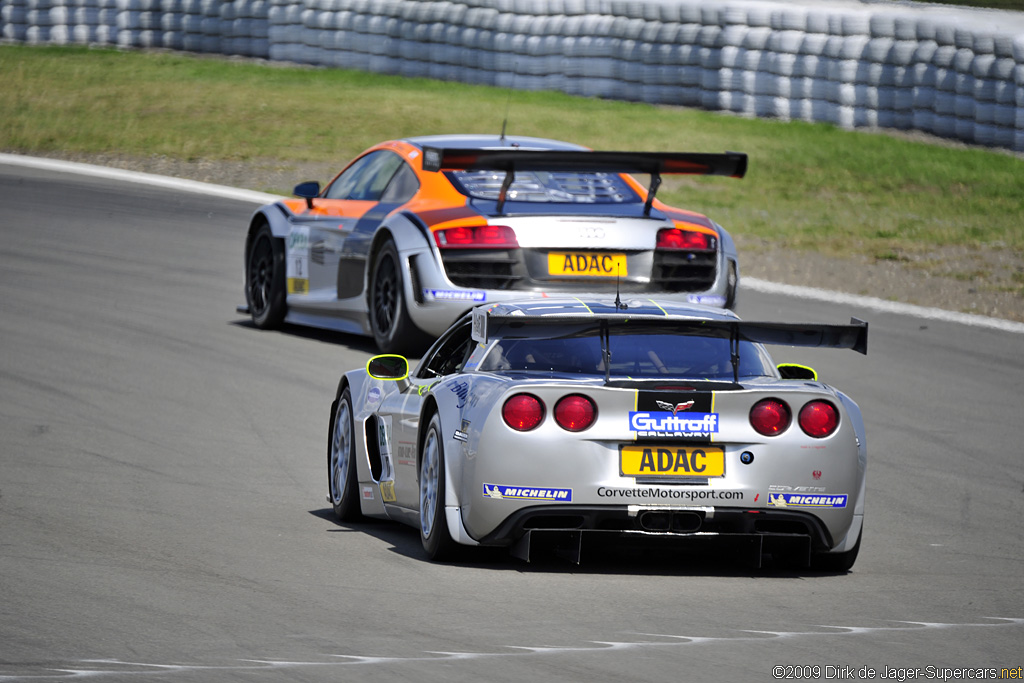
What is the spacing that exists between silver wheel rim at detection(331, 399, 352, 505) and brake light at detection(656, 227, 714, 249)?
380 cm

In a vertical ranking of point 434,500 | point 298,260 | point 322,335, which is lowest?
point 322,335

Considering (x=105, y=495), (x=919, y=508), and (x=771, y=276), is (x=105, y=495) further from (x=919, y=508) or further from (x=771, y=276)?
(x=771, y=276)

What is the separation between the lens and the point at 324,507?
8.15 m

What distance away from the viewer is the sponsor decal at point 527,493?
6.42 m

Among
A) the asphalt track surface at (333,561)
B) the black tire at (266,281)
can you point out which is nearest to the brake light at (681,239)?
the asphalt track surface at (333,561)

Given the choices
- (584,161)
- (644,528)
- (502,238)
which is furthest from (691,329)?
(502,238)

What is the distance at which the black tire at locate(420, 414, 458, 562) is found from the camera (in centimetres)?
666

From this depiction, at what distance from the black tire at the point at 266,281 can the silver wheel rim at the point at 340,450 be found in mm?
5055

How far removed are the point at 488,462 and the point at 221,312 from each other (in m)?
7.82

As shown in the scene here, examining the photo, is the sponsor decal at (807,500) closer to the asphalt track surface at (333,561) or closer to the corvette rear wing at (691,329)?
the asphalt track surface at (333,561)

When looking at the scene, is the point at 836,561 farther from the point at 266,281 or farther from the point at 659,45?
the point at 659,45

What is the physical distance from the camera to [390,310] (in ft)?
39.0

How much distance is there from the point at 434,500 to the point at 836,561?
156 centimetres

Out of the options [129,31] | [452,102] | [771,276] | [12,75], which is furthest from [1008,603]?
[129,31]
